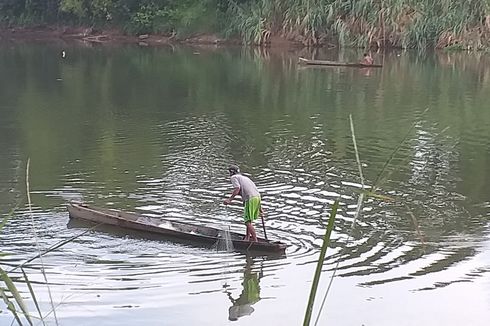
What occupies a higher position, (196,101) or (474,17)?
(474,17)

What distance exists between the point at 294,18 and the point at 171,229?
39001mm

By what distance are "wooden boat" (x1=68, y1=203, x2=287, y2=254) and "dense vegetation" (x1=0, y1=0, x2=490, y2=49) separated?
34722 mm

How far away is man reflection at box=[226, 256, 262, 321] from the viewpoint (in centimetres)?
930

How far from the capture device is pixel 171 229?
1143 cm

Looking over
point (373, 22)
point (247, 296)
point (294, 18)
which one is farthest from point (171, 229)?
point (294, 18)

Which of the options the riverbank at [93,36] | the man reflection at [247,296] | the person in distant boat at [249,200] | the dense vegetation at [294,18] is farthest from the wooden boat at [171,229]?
the riverbank at [93,36]

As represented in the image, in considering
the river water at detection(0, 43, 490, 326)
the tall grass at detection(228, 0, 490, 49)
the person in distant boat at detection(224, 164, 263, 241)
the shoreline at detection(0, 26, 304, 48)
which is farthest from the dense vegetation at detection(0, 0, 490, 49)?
the person in distant boat at detection(224, 164, 263, 241)

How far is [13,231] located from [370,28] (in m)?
37.2

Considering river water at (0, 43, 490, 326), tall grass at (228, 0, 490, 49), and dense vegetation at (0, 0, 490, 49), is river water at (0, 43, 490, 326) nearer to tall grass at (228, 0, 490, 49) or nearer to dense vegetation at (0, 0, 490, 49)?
tall grass at (228, 0, 490, 49)

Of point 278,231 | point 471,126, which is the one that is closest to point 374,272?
point 278,231

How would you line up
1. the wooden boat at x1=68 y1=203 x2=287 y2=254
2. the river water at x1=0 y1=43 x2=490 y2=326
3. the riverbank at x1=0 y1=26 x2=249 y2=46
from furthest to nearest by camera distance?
1. the riverbank at x1=0 y1=26 x2=249 y2=46
2. the wooden boat at x1=68 y1=203 x2=287 y2=254
3. the river water at x1=0 y1=43 x2=490 y2=326

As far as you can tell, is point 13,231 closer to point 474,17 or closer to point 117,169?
point 117,169

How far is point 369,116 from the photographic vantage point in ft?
80.2

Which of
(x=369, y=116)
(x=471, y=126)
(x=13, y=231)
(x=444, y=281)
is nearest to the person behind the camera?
(x=444, y=281)
